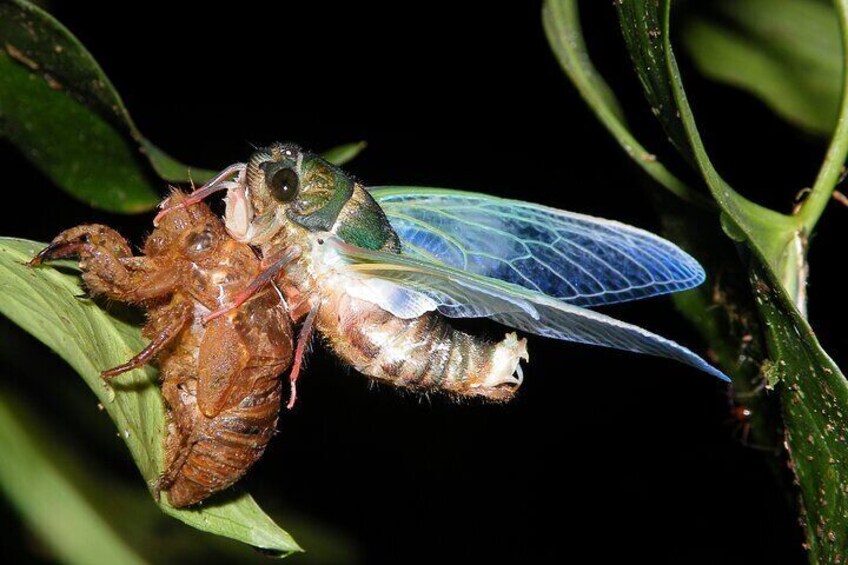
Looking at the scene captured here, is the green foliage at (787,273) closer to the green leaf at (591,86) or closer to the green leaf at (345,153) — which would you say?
the green leaf at (591,86)

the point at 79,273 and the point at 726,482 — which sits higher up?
the point at 79,273

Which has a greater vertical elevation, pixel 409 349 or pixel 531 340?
pixel 409 349

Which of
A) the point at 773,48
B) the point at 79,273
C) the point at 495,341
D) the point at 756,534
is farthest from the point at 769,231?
the point at 756,534

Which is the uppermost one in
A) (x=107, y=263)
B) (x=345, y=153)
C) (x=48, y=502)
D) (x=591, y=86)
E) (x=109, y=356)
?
(x=591, y=86)

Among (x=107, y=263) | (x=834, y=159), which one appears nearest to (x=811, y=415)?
(x=834, y=159)

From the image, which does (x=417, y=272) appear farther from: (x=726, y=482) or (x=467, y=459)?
(x=726, y=482)

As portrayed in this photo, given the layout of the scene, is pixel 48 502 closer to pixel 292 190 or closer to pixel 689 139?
pixel 292 190
